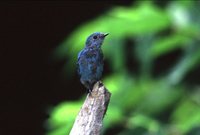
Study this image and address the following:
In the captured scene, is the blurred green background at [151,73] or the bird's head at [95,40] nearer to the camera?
the bird's head at [95,40]

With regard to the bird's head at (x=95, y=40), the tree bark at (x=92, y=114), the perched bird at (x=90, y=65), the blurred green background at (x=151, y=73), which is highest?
the blurred green background at (x=151, y=73)

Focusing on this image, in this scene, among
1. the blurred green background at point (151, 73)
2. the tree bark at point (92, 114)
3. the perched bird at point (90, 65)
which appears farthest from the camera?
the blurred green background at point (151, 73)

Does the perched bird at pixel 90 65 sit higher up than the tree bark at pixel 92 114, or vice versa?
the perched bird at pixel 90 65

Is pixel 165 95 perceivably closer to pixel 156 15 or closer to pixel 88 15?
pixel 156 15

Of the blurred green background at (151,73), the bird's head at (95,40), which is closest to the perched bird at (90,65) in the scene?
the bird's head at (95,40)

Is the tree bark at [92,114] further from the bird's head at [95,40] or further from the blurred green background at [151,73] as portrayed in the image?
the blurred green background at [151,73]

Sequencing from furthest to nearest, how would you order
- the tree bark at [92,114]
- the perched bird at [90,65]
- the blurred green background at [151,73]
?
the blurred green background at [151,73]
the perched bird at [90,65]
the tree bark at [92,114]

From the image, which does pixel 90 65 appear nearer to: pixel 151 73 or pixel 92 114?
pixel 92 114
